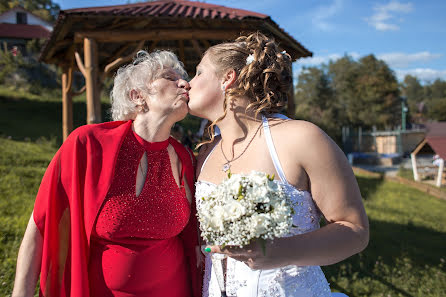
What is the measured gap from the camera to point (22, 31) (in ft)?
126

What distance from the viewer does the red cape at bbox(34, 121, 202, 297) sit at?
6.57 feet

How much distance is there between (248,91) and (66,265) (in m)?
1.37

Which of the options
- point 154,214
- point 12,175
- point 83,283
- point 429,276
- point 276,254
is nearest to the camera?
point 276,254

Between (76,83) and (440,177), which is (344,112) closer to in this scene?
(440,177)

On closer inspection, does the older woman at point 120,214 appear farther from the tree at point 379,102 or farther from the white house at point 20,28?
the tree at point 379,102

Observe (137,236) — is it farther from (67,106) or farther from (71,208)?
(67,106)

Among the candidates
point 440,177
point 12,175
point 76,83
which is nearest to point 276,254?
point 12,175

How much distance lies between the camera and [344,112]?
3962 centimetres

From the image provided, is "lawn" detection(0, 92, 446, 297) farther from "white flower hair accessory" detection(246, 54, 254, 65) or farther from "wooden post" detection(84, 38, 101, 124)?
"white flower hair accessory" detection(246, 54, 254, 65)

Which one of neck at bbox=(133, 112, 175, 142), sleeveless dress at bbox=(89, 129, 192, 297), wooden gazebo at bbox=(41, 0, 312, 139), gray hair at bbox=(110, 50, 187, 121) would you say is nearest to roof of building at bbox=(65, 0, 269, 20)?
wooden gazebo at bbox=(41, 0, 312, 139)

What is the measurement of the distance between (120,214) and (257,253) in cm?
93

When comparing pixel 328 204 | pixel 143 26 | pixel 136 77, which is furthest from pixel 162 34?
pixel 328 204

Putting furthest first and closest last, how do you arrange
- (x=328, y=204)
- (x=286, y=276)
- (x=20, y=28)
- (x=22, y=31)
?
(x=20, y=28)
(x=22, y=31)
(x=286, y=276)
(x=328, y=204)

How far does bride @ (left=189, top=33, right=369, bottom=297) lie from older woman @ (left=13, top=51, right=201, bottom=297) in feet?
0.71
